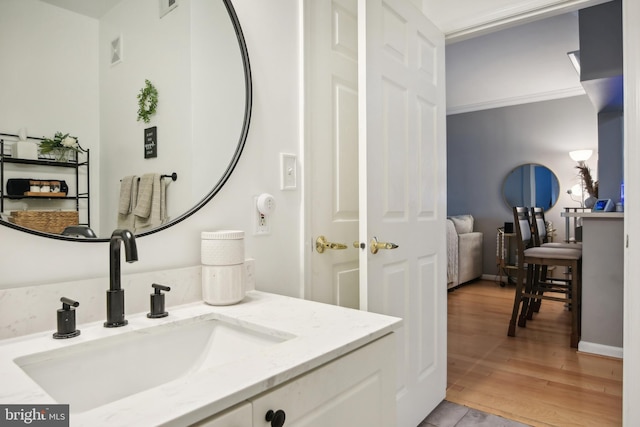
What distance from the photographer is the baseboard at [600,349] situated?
2980 millimetres

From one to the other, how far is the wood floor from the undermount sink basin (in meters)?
1.71

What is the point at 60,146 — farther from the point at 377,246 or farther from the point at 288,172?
the point at 377,246

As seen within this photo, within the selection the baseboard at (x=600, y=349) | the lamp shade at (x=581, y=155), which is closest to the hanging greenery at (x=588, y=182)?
the lamp shade at (x=581, y=155)

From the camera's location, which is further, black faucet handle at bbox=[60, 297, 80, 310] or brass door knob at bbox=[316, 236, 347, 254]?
brass door knob at bbox=[316, 236, 347, 254]

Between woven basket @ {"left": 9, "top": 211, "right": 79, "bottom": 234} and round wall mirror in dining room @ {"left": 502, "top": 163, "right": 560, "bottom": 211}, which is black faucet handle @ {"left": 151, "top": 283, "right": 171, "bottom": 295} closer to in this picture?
woven basket @ {"left": 9, "top": 211, "right": 79, "bottom": 234}

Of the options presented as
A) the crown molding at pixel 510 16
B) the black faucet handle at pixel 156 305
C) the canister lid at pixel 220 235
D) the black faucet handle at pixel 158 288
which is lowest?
the black faucet handle at pixel 156 305

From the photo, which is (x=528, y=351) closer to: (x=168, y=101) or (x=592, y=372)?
(x=592, y=372)

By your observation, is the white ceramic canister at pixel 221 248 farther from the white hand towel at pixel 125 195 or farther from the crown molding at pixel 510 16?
the crown molding at pixel 510 16

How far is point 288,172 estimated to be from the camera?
5.28 feet

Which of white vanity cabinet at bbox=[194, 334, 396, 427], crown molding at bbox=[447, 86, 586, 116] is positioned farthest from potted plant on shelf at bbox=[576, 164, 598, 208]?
white vanity cabinet at bbox=[194, 334, 396, 427]

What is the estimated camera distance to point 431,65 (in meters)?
2.14

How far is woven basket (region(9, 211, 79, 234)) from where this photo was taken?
0.94m

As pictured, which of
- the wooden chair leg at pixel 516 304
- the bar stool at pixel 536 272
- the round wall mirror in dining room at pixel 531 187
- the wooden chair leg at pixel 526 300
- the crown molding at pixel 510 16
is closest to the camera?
the crown molding at pixel 510 16

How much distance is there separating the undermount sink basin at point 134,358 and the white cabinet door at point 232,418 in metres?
0.20
